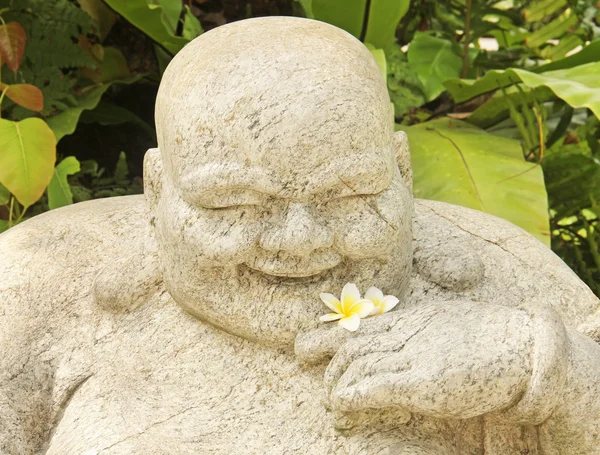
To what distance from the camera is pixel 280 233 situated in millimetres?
1875

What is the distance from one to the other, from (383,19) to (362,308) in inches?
83.6

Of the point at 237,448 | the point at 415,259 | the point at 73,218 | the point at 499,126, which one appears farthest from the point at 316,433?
the point at 499,126

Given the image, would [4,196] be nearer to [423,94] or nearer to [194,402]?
[194,402]

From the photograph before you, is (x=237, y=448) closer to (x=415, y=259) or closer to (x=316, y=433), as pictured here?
(x=316, y=433)

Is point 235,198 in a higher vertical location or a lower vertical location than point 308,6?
higher

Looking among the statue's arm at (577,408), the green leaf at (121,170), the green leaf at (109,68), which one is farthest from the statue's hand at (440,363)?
the green leaf at (109,68)

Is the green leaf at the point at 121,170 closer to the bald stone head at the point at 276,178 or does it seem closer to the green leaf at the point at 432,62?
the green leaf at the point at 432,62

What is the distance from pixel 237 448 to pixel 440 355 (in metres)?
0.52

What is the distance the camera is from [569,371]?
72.4 inches

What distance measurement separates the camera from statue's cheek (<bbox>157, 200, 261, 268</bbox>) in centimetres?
191

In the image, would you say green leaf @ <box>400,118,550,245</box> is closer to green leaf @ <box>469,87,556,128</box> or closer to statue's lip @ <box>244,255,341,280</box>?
green leaf @ <box>469,87,556,128</box>

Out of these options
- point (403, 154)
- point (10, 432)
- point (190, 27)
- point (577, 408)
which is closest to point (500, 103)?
point (190, 27)

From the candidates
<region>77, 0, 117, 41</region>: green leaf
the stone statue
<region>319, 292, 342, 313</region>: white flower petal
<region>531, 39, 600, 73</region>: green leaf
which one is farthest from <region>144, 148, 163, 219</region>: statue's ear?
<region>531, 39, 600, 73</region>: green leaf

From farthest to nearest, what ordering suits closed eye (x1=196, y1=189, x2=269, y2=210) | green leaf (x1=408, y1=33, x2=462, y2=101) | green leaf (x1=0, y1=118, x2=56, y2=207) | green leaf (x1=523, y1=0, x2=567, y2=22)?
1. green leaf (x1=523, y1=0, x2=567, y2=22)
2. green leaf (x1=408, y1=33, x2=462, y2=101)
3. green leaf (x1=0, y1=118, x2=56, y2=207)
4. closed eye (x1=196, y1=189, x2=269, y2=210)
